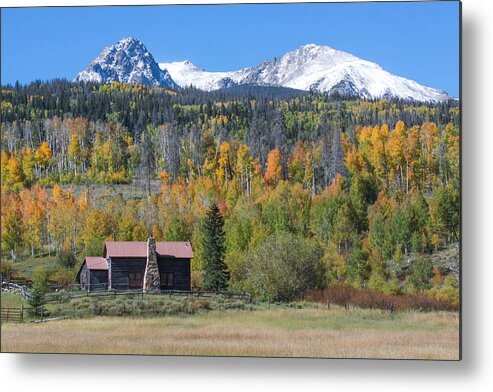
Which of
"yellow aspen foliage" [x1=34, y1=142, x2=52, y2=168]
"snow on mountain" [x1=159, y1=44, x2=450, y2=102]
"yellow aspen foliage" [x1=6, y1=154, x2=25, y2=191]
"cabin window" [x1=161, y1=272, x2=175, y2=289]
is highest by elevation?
"snow on mountain" [x1=159, y1=44, x2=450, y2=102]

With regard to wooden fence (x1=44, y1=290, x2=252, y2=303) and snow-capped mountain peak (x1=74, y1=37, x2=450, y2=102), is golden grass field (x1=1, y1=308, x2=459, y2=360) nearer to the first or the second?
wooden fence (x1=44, y1=290, x2=252, y2=303)

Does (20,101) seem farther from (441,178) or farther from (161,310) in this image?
(441,178)

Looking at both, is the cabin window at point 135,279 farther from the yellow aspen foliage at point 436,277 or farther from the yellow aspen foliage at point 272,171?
the yellow aspen foliage at point 436,277

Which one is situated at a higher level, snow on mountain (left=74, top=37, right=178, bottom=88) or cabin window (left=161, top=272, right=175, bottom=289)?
snow on mountain (left=74, top=37, right=178, bottom=88)

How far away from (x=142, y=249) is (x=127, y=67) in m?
2.93

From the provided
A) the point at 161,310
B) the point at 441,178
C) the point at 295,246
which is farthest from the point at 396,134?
the point at 161,310

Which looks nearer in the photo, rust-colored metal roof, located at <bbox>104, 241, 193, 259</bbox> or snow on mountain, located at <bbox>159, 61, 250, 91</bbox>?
snow on mountain, located at <bbox>159, 61, 250, 91</bbox>

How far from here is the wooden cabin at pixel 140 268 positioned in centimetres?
1580

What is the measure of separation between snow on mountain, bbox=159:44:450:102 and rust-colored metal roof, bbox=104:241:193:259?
2.55 meters

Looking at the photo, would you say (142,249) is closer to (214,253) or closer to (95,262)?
(95,262)

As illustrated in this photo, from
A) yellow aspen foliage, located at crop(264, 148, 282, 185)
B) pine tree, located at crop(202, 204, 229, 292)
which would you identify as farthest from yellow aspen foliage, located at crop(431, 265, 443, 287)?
pine tree, located at crop(202, 204, 229, 292)

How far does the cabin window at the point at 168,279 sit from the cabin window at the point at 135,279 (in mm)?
348

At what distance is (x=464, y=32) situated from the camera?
1398cm

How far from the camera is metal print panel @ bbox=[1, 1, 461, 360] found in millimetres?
14836
